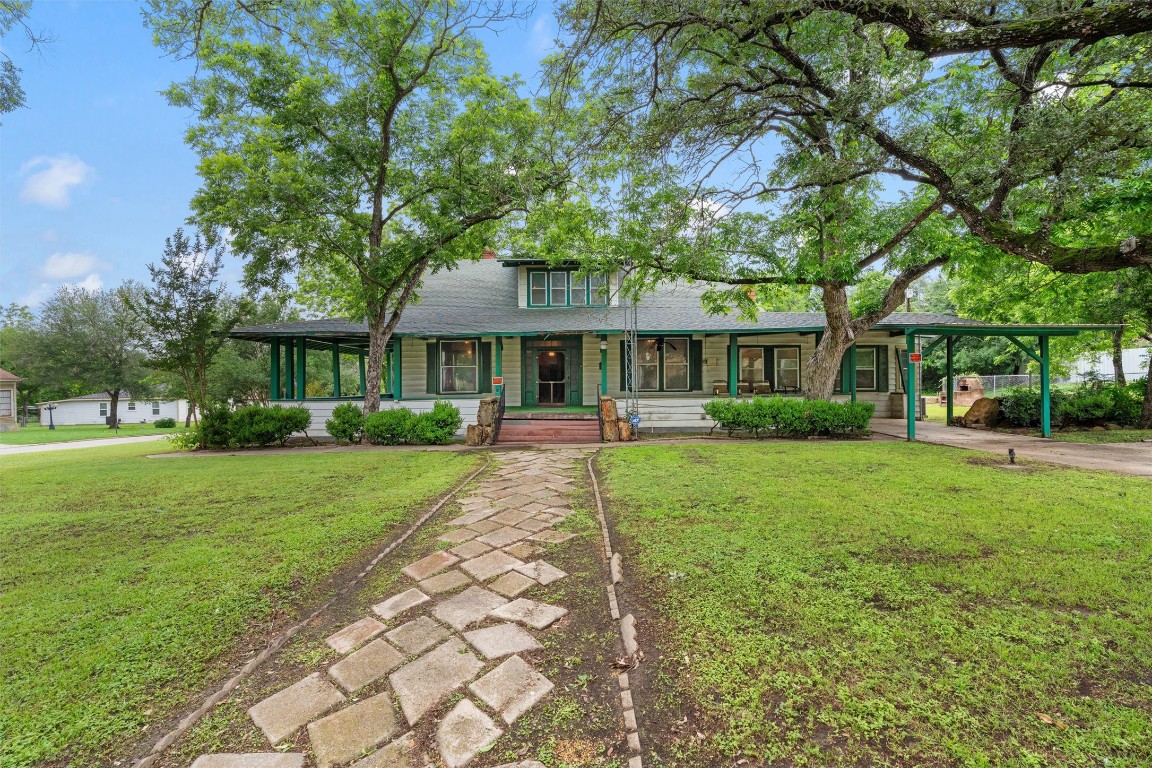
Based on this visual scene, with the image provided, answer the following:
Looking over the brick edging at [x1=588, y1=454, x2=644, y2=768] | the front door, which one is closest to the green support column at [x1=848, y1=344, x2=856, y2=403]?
the front door

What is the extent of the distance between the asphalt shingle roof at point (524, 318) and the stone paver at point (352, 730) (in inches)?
399

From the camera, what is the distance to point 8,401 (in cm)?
2609

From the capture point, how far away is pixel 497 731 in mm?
1882

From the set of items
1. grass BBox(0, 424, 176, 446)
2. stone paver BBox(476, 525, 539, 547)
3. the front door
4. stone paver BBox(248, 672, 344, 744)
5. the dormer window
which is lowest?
grass BBox(0, 424, 176, 446)

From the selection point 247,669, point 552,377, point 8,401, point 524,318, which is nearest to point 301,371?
point 524,318

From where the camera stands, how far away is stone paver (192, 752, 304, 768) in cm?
174

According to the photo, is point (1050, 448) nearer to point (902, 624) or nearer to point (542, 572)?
point (902, 624)

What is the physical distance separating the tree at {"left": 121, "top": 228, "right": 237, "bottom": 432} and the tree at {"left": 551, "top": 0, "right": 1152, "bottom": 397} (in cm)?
1032

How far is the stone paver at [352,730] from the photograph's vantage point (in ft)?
5.86

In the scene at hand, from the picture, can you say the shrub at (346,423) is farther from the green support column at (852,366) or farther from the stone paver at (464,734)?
the green support column at (852,366)

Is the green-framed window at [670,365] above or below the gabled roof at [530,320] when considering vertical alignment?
below

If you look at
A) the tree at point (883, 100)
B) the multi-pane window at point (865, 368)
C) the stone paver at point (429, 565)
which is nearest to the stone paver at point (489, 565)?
the stone paver at point (429, 565)

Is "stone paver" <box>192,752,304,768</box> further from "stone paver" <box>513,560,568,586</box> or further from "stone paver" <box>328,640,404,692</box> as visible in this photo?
"stone paver" <box>513,560,568,586</box>

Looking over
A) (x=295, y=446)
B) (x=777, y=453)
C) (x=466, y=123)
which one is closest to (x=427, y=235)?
(x=466, y=123)
